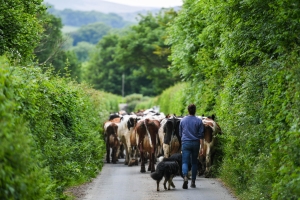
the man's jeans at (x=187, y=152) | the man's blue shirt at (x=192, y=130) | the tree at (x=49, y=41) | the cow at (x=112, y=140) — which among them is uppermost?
the tree at (x=49, y=41)

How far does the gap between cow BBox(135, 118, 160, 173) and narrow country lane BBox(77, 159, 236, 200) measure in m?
1.53

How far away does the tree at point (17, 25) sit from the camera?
2264cm

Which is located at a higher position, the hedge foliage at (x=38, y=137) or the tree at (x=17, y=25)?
the tree at (x=17, y=25)

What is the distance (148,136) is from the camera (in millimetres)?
24406

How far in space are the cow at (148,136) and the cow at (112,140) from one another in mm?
4294

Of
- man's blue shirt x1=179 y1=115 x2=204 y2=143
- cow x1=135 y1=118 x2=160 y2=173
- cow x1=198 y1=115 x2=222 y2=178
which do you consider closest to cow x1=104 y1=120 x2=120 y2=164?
cow x1=135 y1=118 x2=160 y2=173

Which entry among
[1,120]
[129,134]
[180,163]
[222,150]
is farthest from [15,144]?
[129,134]

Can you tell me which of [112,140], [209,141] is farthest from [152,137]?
[112,140]

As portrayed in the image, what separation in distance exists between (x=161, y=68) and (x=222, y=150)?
61.3 meters

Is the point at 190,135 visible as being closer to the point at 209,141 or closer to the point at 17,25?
the point at 209,141

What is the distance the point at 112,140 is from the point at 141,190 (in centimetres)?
1145

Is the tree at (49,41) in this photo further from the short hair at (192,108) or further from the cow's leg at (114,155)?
the short hair at (192,108)

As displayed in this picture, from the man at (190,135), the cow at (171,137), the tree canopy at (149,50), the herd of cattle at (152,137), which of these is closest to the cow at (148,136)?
the herd of cattle at (152,137)

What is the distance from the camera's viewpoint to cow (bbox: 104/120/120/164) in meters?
28.9
